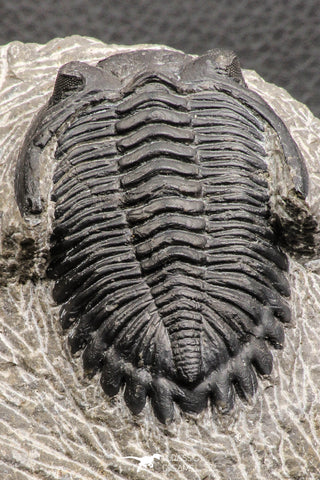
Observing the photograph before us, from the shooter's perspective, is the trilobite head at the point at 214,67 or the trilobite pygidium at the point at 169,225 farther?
the trilobite head at the point at 214,67

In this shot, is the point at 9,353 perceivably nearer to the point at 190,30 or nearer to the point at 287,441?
the point at 287,441

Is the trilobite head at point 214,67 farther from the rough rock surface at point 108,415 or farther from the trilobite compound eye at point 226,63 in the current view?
the rough rock surface at point 108,415

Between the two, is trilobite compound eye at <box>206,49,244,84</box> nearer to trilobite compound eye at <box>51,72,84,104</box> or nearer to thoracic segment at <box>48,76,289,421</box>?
thoracic segment at <box>48,76,289,421</box>

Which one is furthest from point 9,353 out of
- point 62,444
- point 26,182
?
point 26,182

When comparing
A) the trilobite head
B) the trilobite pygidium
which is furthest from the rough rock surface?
the trilobite head

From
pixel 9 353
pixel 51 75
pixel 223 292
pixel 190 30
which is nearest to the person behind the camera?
pixel 223 292

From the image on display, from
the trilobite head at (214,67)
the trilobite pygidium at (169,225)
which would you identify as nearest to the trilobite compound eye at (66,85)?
the trilobite pygidium at (169,225)
